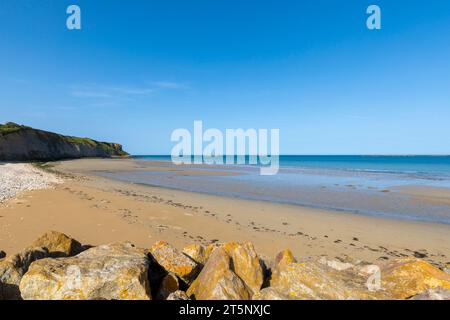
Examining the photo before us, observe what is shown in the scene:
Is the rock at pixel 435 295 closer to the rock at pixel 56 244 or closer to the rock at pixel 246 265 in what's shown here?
the rock at pixel 246 265

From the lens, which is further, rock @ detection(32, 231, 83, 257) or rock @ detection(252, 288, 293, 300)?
rock @ detection(32, 231, 83, 257)

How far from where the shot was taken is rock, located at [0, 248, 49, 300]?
399cm

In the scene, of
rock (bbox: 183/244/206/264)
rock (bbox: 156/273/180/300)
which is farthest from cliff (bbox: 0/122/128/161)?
rock (bbox: 156/273/180/300)

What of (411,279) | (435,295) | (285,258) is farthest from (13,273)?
(411,279)

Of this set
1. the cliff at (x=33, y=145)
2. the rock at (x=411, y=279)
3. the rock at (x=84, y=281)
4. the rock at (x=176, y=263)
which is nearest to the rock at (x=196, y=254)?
the rock at (x=176, y=263)

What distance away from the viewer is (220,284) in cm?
404

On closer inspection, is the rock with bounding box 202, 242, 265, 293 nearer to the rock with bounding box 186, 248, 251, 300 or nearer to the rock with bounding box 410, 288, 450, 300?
the rock with bounding box 186, 248, 251, 300

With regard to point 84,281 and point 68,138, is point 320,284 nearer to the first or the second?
point 84,281

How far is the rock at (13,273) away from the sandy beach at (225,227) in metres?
4.19

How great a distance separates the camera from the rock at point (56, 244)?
18.1 feet

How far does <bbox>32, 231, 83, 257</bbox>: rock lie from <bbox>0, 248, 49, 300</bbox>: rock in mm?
683
